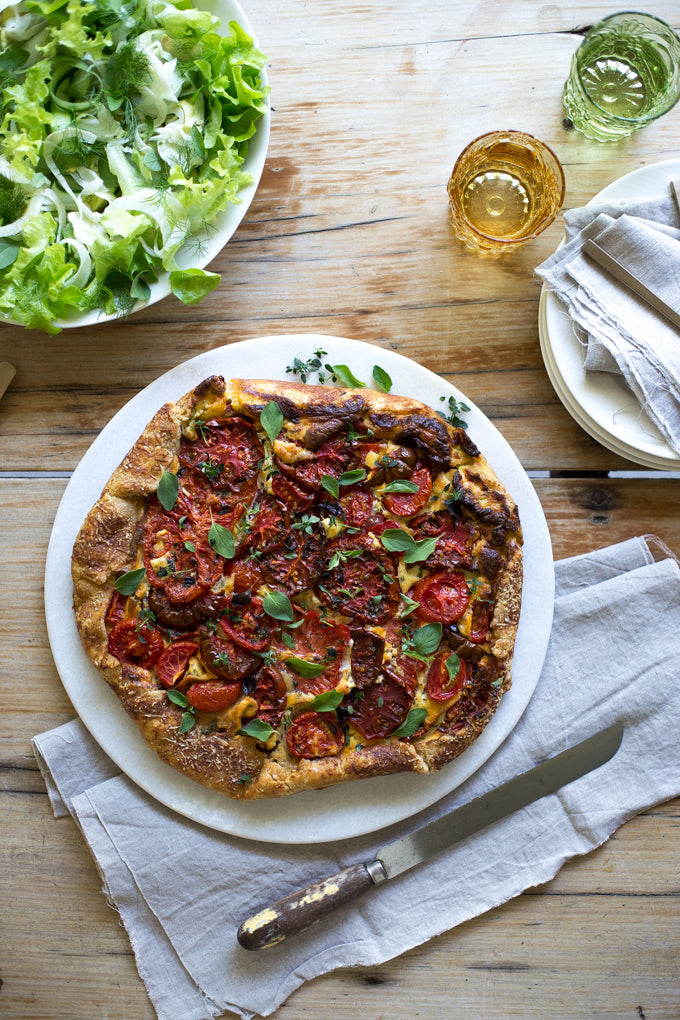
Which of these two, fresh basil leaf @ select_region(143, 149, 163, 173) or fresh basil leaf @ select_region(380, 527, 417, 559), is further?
fresh basil leaf @ select_region(143, 149, 163, 173)

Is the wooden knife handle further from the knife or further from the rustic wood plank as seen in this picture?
the rustic wood plank

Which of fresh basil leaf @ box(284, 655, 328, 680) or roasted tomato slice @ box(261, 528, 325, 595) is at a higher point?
roasted tomato slice @ box(261, 528, 325, 595)

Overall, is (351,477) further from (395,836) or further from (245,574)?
(395,836)

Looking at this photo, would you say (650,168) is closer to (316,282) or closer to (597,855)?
A: (316,282)

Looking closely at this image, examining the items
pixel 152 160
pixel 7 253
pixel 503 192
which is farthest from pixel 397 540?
pixel 7 253

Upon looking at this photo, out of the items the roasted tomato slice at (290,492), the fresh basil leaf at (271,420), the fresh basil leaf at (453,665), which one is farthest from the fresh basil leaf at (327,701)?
the fresh basil leaf at (271,420)

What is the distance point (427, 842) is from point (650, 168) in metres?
2.77

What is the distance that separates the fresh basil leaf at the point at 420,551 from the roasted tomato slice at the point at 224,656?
25.9 inches

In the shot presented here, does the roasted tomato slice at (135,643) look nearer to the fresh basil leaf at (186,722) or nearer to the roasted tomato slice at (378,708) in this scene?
the fresh basil leaf at (186,722)

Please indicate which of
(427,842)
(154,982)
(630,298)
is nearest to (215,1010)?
(154,982)

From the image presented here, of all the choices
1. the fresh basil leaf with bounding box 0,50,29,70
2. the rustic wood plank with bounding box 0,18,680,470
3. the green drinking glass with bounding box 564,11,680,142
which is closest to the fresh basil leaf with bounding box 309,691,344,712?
the rustic wood plank with bounding box 0,18,680,470

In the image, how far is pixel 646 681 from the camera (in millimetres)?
2916

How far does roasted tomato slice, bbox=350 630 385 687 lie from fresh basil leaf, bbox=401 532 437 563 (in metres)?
0.30

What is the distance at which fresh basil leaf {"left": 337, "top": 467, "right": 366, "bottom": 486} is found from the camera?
265cm
